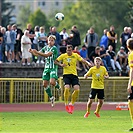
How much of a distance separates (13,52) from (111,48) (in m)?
4.92

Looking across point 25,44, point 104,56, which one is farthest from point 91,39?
point 25,44

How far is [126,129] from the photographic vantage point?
18469 millimetres

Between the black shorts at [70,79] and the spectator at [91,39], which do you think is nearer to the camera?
the black shorts at [70,79]

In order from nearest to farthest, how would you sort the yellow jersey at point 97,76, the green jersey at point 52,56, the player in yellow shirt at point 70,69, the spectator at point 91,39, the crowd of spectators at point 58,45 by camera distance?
the yellow jersey at point 97,76 → the green jersey at point 52,56 → the player in yellow shirt at point 70,69 → the crowd of spectators at point 58,45 → the spectator at point 91,39

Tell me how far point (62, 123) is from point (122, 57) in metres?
15.8

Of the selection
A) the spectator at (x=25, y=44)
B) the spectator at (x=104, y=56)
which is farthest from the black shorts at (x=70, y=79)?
the spectator at (x=104, y=56)

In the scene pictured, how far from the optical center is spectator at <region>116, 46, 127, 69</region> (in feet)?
117

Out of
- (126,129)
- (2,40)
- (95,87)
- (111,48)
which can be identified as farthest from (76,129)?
(111,48)

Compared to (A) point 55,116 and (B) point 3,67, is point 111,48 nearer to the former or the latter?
(B) point 3,67

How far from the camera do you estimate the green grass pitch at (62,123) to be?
18203 millimetres

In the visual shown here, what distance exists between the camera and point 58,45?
111 ft

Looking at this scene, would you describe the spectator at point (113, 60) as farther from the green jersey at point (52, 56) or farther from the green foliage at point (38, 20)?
the green foliage at point (38, 20)

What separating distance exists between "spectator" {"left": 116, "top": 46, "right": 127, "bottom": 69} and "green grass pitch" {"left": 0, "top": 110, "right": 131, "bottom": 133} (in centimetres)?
1053

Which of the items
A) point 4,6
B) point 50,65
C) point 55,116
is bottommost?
point 55,116
